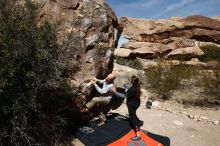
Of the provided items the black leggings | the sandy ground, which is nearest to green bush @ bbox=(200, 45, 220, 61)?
the sandy ground

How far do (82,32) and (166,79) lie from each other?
590cm

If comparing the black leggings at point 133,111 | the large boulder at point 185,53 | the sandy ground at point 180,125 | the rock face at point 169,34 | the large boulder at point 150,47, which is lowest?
the sandy ground at point 180,125

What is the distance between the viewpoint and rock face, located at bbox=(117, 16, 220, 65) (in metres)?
25.0

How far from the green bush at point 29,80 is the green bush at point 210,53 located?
1872 centimetres

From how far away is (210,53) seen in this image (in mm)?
24344

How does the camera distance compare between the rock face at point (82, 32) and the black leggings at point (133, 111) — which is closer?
the rock face at point (82, 32)

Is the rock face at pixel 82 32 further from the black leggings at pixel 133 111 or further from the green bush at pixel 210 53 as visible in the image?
the green bush at pixel 210 53

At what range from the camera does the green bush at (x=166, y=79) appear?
39.5 feet

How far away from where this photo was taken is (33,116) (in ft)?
21.6

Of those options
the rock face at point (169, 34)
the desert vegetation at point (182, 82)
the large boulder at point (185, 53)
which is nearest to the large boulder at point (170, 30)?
the rock face at point (169, 34)

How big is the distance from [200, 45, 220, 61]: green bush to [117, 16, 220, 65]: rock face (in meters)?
0.64

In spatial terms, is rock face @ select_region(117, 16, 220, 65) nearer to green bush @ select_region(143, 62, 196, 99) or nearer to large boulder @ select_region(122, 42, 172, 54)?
large boulder @ select_region(122, 42, 172, 54)

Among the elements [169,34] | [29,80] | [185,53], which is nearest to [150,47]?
[169,34]

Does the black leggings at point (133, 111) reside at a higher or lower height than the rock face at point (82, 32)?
lower
